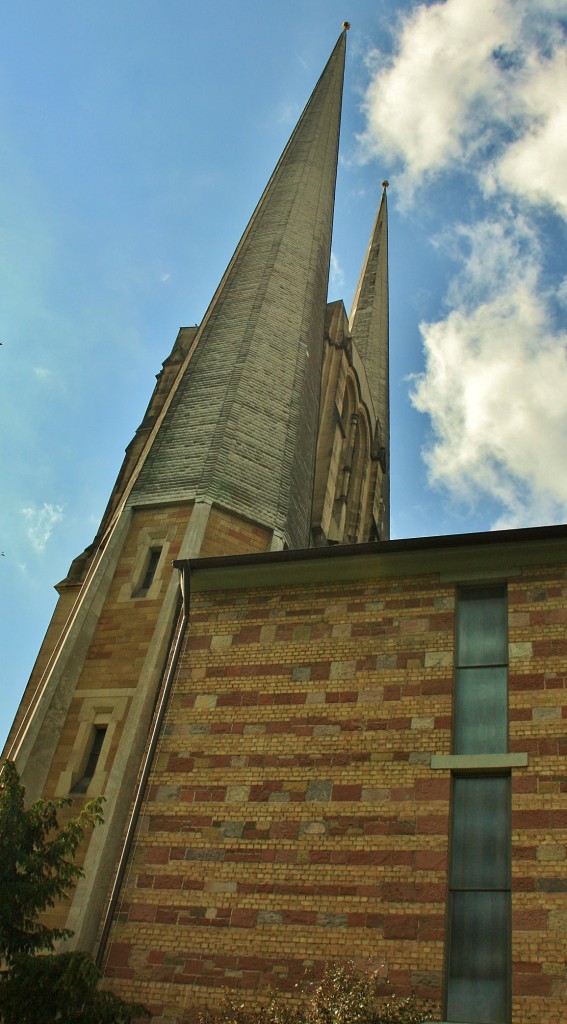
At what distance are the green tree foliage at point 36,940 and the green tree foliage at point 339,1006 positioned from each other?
114 cm

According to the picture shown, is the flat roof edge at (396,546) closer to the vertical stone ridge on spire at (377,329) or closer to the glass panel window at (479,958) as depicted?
the glass panel window at (479,958)

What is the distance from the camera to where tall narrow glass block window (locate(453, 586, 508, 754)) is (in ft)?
39.2

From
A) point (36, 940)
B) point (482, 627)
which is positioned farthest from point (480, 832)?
point (36, 940)

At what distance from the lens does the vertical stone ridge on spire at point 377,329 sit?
42219 mm

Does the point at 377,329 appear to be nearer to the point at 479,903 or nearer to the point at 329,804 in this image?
the point at 329,804

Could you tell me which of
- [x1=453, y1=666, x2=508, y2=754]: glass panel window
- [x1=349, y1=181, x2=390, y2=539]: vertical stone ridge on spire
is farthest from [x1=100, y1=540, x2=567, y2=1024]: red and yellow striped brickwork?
[x1=349, y1=181, x2=390, y2=539]: vertical stone ridge on spire

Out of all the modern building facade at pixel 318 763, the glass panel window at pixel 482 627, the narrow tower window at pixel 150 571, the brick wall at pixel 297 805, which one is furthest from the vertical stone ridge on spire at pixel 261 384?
the glass panel window at pixel 482 627

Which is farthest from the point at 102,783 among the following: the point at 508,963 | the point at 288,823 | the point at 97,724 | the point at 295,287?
the point at 295,287

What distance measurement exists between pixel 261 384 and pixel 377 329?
2581 centimetres

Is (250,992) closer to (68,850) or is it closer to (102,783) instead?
(68,850)

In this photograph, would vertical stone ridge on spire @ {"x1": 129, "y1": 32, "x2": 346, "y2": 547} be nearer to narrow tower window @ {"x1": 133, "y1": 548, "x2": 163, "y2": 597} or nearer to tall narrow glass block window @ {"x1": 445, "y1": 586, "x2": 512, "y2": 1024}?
narrow tower window @ {"x1": 133, "y1": 548, "x2": 163, "y2": 597}

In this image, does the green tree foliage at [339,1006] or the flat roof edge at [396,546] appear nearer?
the green tree foliage at [339,1006]

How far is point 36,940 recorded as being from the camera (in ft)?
36.2

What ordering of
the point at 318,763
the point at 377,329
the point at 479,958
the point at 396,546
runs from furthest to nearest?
the point at 377,329, the point at 396,546, the point at 318,763, the point at 479,958
